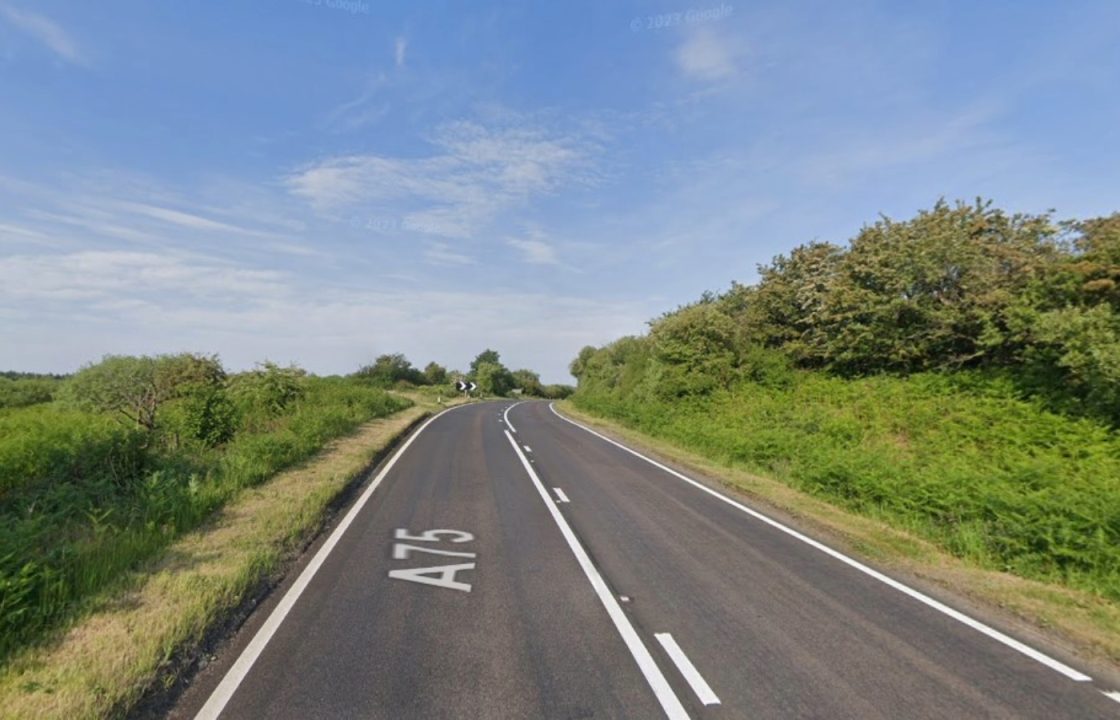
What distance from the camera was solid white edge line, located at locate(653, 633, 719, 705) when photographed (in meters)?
3.92

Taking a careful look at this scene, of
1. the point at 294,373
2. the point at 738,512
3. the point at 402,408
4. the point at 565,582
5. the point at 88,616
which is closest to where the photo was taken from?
the point at 88,616

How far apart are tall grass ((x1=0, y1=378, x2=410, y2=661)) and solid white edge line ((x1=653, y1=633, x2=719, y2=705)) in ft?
16.5

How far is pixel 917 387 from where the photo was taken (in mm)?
17609

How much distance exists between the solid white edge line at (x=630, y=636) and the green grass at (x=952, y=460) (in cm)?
523

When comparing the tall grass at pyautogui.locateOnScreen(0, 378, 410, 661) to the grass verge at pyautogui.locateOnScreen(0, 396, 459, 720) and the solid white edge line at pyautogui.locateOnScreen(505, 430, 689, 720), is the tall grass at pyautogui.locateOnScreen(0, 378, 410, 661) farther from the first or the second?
the solid white edge line at pyautogui.locateOnScreen(505, 430, 689, 720)

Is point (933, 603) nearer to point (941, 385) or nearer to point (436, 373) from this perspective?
point (941, 385)

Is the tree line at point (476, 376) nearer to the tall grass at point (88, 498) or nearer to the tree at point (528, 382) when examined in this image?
the tree at point (528, 382)

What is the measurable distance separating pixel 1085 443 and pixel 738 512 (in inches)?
311

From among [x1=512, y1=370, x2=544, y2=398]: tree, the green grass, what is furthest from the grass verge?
[x1=512, y1=370, x2=544, y2=398]: tree

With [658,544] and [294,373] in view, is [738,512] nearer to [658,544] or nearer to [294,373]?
[658,544]

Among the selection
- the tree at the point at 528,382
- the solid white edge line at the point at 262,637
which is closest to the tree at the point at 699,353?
the solid white edge line at the point at 262,637

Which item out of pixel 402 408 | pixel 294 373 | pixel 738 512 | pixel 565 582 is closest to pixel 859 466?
pixel 738 512

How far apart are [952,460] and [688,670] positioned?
11.2 metres

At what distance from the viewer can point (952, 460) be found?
1241 cm
